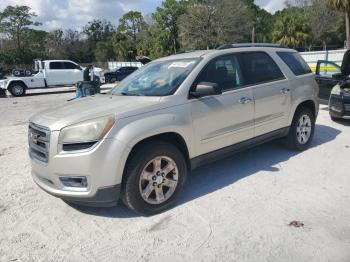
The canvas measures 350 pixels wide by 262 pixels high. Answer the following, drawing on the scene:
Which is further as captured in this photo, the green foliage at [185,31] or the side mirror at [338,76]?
the green foliage at [185,31]

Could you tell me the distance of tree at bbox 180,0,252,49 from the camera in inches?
1578

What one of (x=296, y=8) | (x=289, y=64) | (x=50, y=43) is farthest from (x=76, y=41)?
(x=289, y=64)

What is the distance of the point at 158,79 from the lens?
4.57 m

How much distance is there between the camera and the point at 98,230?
3656mm

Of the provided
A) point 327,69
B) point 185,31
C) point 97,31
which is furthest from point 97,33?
point 327,69

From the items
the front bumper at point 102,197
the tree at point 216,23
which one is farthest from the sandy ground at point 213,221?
the tree at point 216,23

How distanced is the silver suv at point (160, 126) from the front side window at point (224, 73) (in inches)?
0.5

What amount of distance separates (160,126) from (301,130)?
3.06 metres

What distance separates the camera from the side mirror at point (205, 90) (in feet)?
13.4

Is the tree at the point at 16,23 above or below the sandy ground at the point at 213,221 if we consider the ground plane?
above

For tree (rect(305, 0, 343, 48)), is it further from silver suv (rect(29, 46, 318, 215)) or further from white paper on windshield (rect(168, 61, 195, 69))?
white paper on windshield (rect(168, 61, 195, 69))

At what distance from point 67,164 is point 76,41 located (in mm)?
71997

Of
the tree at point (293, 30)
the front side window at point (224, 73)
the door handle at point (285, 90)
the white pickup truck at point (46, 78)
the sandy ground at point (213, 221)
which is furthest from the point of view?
the tree at point (293, 30)

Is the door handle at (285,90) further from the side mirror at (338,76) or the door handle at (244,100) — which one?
the side mirror at (338,76)
